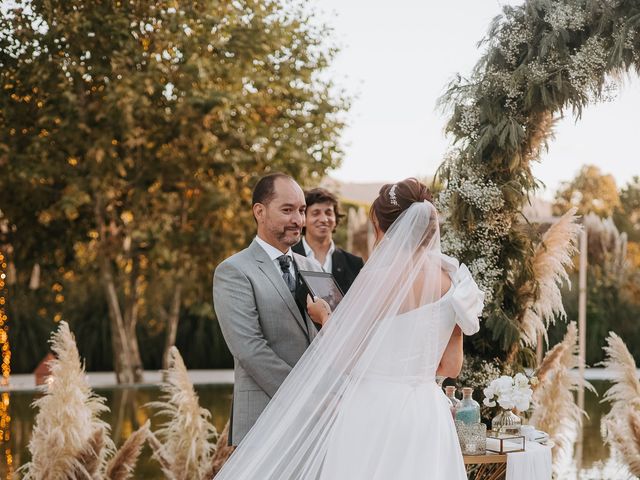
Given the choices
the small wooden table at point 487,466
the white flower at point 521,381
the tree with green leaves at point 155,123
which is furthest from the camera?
the tree with green leaves at point 155,123

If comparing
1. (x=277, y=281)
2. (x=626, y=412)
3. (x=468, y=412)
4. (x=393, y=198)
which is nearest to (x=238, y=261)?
(x=277, y=281)

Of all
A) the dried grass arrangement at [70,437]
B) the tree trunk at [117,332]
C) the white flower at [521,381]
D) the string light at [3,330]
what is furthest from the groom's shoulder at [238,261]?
the string light at [3,330]

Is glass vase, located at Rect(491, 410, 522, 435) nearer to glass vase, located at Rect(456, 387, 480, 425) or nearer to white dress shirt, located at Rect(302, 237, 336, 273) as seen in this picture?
glass vase, located at Rect(456, 387, 480, 425)

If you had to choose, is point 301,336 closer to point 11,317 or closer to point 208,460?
point 208,460

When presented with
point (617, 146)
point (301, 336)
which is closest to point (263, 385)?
point (301, 336)

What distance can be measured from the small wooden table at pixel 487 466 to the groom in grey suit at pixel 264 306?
0.94m

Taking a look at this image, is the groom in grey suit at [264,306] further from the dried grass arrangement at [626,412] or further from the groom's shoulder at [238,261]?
the dried grass arrangement at [626,412]

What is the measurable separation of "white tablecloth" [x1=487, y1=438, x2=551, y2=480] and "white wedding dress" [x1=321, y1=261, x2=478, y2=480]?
1.98ft

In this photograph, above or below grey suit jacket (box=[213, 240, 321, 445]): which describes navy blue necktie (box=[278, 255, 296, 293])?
above

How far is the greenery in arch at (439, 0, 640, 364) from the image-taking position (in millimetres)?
4840

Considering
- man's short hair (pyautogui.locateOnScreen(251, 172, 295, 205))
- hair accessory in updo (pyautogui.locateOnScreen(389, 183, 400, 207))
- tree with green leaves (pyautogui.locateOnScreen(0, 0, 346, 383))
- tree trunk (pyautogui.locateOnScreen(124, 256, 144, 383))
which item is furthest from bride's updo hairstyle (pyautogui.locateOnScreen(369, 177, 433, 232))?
tree trunk (pyautogui.locateOnScreen(124, 256, 144, 383))

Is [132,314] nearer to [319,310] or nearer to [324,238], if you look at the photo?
[324,238]

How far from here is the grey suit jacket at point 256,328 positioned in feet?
11.1

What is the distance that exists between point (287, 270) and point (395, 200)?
1.83 ft
